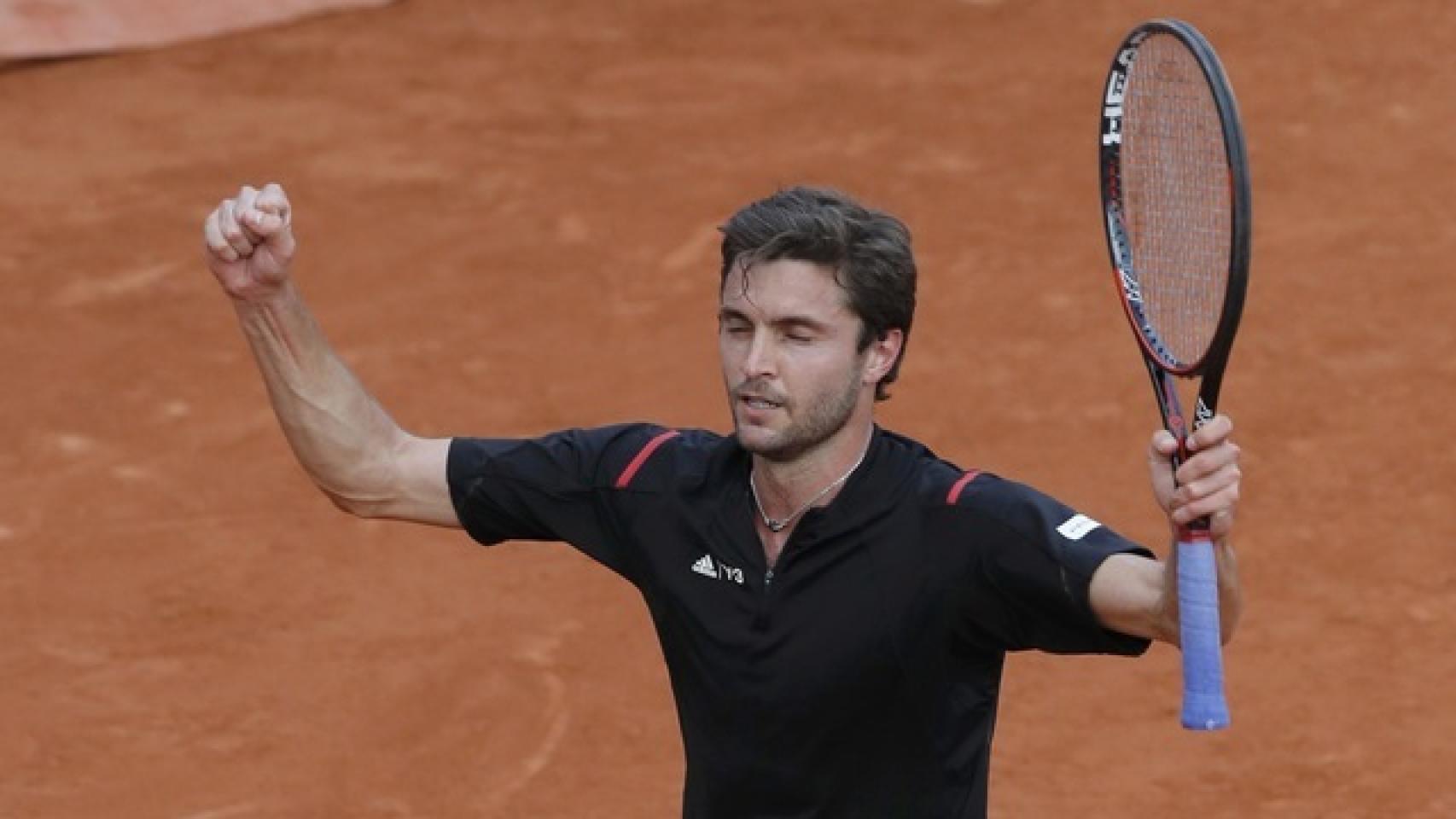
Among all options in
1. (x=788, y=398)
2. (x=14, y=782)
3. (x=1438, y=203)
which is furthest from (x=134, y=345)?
(x=788, y=398)

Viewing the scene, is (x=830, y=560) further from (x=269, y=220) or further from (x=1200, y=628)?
(x=269, y=220)

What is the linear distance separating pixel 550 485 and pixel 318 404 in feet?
1.58

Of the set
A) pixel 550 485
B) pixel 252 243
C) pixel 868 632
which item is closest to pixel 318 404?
pixel 252 243

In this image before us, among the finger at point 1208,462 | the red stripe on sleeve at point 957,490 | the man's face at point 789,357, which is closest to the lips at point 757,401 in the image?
the man's face at point 789,357

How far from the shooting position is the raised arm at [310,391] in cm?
566

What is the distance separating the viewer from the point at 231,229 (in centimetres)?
564

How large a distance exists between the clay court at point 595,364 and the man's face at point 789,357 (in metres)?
3.29

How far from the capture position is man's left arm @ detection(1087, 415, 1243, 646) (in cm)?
490

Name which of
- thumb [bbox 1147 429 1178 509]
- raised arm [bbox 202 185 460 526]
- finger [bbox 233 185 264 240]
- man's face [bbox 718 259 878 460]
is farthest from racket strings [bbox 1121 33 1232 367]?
finger [bbox 233 185 264 240]

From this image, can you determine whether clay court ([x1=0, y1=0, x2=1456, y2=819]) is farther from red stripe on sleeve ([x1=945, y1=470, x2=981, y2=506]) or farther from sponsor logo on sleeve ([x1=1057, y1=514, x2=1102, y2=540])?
sponsor logo on sleeve ([x1=1057, y1=514, x2=1102, y2=540])

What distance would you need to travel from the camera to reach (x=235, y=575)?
9820mm

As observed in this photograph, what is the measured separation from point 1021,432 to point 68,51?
609 centimetres

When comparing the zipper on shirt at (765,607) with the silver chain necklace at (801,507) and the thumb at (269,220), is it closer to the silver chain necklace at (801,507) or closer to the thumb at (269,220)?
the silver chain necklace at (801,507)

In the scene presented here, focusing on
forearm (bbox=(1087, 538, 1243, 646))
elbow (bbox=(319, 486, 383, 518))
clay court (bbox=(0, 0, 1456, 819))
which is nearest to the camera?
forearm (bbox=(1087, 538, 1243, 646))
